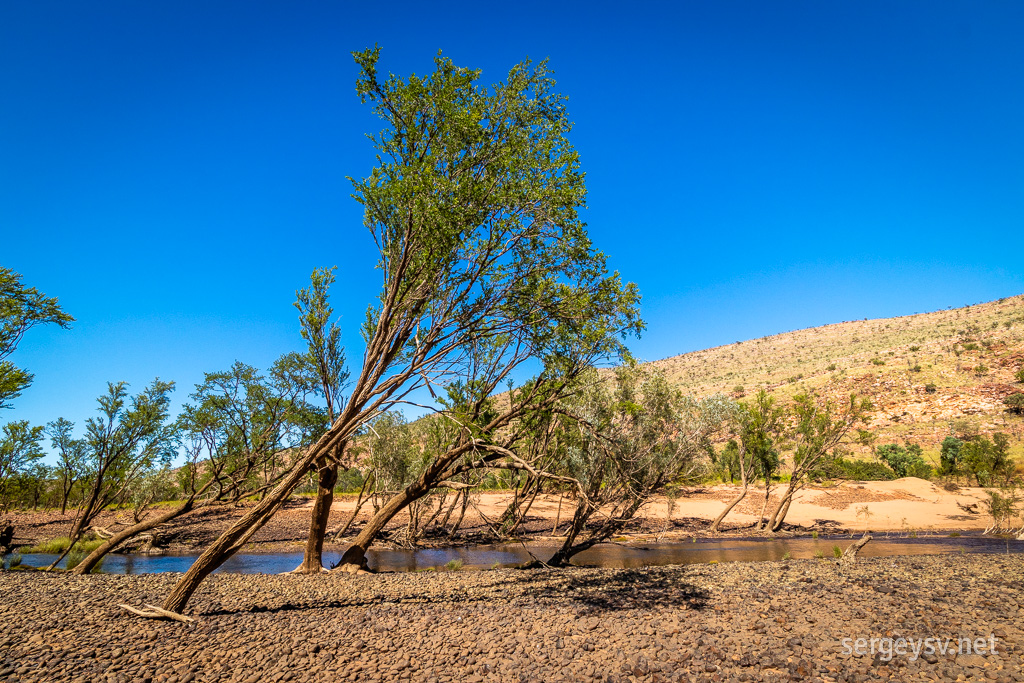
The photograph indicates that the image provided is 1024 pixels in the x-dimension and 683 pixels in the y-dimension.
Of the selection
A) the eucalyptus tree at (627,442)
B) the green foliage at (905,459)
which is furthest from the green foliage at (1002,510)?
the eucalyptus tree at (627,442)

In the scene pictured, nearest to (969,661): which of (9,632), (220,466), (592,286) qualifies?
(592,286)

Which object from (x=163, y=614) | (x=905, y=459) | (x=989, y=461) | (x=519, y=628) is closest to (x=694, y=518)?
(x=989, y=461)

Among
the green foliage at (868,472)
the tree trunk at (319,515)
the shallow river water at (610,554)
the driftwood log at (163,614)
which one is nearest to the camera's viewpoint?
the driftwood log at (163,614)

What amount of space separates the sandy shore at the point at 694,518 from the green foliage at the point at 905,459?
206 cm

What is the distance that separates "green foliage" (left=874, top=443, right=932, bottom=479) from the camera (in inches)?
1428

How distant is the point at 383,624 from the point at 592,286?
366 inches

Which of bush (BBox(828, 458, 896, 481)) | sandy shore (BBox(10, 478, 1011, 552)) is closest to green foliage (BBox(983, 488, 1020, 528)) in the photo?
sandy shore (BBox(10, 478, 1011, 552))

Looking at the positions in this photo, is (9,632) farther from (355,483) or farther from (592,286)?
(355,483)

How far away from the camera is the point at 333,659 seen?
7.64 metres

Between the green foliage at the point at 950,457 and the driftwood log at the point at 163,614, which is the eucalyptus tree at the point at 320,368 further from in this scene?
the green foliage at the point at 950,457

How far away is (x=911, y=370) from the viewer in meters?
53.6

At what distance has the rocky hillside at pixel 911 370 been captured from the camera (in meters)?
43.2

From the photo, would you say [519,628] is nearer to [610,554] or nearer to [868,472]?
[610,554]

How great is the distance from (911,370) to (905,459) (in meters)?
22.2
